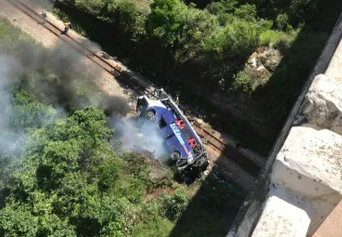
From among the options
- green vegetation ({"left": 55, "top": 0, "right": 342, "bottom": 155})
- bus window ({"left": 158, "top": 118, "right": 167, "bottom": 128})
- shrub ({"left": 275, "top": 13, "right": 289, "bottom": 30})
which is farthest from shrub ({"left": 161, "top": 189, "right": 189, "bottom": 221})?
shrub ({"left": 275, "top": 13, "right": 289, "bottom": 30})

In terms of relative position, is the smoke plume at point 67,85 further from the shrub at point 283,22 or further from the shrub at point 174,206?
the shrub at point 283,22

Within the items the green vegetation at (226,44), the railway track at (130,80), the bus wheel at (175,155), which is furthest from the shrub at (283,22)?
the bus wheel at (175,155)

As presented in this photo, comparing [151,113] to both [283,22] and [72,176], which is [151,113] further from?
[283,22]

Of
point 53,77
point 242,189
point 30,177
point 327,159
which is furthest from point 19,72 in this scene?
point 327,159

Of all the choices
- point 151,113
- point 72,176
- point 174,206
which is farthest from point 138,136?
point 72,176

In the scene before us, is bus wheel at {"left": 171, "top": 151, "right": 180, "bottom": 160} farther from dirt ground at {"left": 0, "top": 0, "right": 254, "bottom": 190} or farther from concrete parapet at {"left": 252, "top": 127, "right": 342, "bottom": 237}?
concrete parapet at {"left": 252, "top": 127, "right": 342, "bottom": 237}
